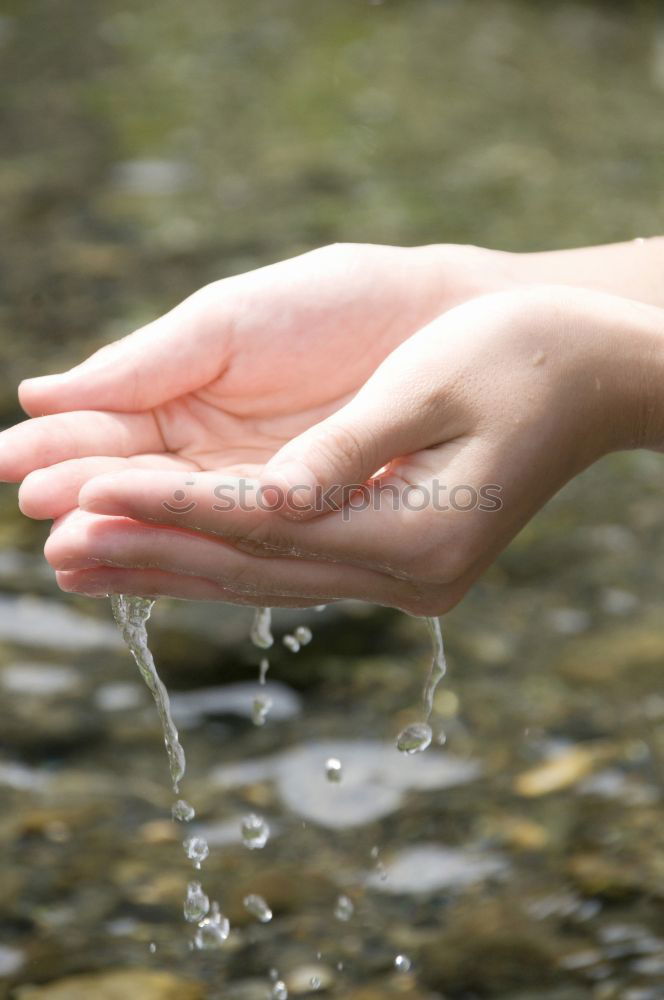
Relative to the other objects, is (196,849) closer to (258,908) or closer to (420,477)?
(258,908)

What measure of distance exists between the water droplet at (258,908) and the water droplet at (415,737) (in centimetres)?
43

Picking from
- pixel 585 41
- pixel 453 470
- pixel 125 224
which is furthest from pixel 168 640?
pixel 585 41

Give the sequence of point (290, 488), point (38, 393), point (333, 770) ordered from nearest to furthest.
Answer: point (290, 488), point (38, 393), point (333, 770)

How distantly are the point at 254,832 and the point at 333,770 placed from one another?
24cm

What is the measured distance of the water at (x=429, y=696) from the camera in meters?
2.18

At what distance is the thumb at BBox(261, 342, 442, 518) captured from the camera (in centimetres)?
160

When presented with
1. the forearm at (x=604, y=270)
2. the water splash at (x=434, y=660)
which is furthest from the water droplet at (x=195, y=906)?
the forearm at (x=604, y=270)

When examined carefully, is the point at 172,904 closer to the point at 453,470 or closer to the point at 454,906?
the point at 454,906

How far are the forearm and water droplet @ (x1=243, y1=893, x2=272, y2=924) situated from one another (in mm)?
1349

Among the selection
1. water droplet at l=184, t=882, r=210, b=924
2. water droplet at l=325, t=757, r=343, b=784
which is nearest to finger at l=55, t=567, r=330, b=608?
water droplet at l=184, t=882, r=210, b=924

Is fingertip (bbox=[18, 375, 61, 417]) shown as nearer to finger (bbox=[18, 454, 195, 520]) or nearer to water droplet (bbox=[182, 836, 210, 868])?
finger (bbox=[18, 454, 195, 520])

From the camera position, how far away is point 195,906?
2.37m

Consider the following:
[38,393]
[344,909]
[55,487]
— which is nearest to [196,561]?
[55,487]

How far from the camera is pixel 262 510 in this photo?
1611 mm
